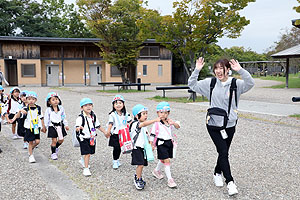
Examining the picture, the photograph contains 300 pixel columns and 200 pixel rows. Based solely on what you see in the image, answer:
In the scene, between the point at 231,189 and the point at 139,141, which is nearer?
the point at 231,189

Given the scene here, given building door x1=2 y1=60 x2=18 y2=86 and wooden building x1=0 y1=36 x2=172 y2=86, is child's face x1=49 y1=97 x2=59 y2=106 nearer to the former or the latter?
wooden building x1=0 y1=36 x2=172 y2=86

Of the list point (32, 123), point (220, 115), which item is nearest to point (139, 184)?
point (220, 115)

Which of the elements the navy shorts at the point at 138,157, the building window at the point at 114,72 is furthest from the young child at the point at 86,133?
the building window at the point at 114,72

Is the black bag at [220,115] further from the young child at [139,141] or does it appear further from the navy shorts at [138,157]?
the navy shorts at [138,157]

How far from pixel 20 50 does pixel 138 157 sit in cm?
2940

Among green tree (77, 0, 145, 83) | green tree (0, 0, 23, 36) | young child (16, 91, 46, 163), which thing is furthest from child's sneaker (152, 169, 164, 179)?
green tree (0, 0, 23, 36)

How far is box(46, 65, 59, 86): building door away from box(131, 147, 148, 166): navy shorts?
1155 inches

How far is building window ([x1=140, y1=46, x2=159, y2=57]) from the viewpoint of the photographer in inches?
1251

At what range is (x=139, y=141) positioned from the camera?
3.86 meters

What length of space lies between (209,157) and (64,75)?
2843 centimetres

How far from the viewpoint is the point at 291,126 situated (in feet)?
25.8

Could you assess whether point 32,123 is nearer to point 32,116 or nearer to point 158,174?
point 32,116

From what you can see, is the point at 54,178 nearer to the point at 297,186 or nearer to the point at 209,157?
the point at 209,157

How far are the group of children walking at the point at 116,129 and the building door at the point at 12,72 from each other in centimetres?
2786
